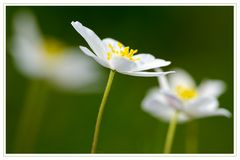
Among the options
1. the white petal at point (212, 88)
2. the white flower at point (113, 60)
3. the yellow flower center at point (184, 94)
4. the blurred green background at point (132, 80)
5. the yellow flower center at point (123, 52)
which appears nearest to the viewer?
the white flower at point (113, 60)

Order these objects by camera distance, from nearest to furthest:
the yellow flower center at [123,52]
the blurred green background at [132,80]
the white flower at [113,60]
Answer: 1. the white flower at [113,60]
2. the yellow flower center at [123,52]
3. the blurred green background at [132,80]

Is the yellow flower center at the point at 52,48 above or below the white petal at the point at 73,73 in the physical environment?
above

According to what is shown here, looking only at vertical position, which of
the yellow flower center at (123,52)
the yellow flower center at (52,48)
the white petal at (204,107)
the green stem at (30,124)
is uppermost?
the yellow flower center at (52,48)

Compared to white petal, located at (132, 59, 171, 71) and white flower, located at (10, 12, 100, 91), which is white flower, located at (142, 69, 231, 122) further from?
white flower, located at (10, 12, 100, 91)

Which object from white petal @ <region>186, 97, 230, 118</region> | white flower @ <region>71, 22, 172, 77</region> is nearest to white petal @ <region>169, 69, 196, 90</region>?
white petal @ <region>186, 97, 230, 118</region>

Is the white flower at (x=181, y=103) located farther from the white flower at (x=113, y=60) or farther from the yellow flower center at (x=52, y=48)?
the yellow flower center at (x=52, y=48)

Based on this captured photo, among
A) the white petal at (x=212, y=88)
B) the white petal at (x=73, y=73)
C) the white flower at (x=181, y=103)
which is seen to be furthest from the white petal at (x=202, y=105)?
the white petal at (x=73, y=73)

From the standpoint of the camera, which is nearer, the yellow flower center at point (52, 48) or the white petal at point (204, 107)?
the white petal at point (204, 107)

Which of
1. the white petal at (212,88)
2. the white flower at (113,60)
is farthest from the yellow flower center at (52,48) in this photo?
the white flower at (113,60)
